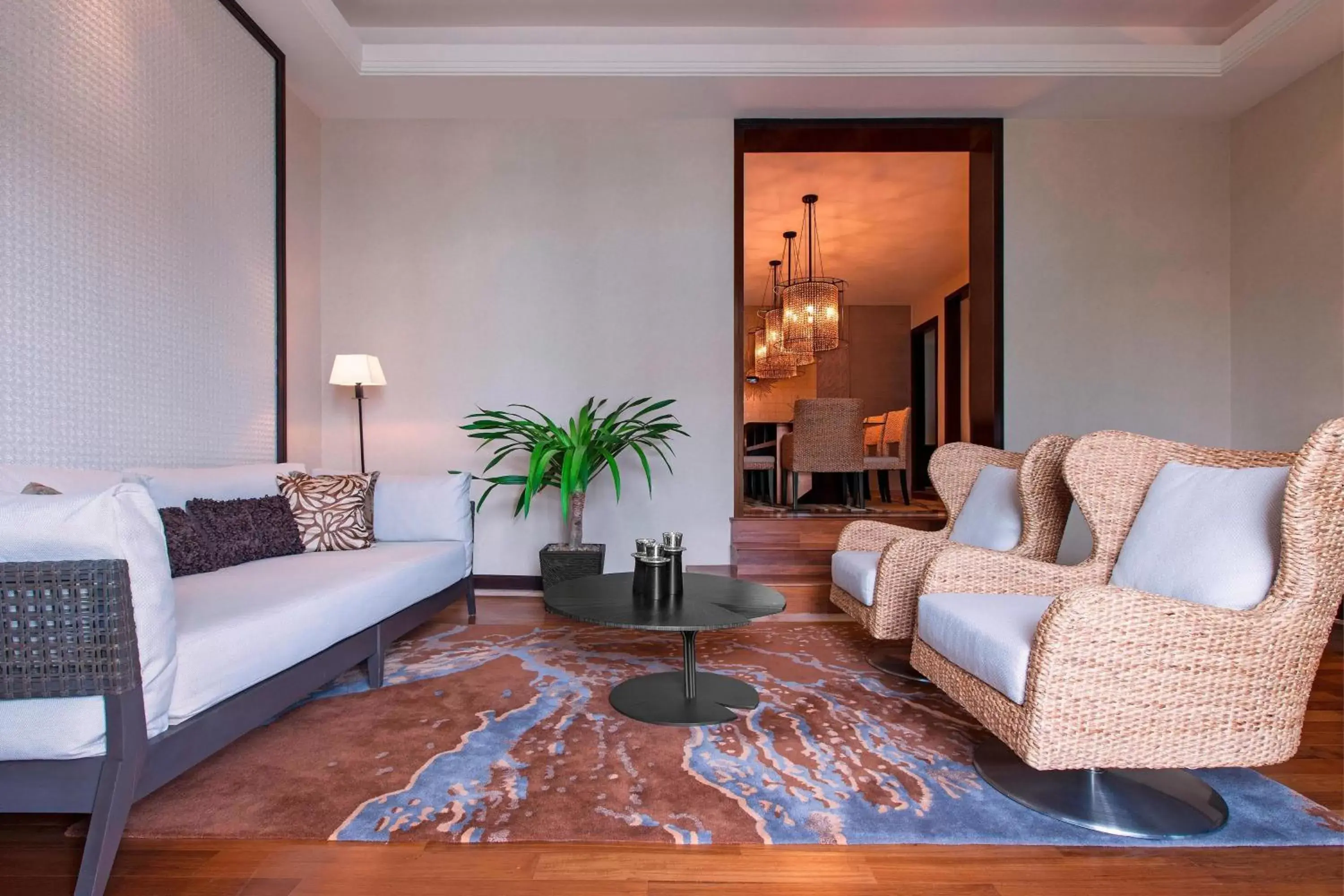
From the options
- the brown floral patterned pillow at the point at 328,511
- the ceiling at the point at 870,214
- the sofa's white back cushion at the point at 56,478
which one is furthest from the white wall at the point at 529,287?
the sofa's white back cushion at the point at 56,478

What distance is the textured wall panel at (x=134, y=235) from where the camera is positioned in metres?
2.15

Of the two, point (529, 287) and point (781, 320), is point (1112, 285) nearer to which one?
point (781, 320)

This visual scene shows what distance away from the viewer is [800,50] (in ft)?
12.2

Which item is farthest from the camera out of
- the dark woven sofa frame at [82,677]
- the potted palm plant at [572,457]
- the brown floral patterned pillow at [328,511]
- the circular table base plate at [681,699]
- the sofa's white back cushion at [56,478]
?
the potted palm plant at [572,457]

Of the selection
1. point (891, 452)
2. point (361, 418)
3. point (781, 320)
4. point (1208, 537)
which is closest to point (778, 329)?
point (781, 320)

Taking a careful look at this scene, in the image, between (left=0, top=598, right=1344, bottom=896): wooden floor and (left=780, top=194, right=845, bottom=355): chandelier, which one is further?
(left=780, top=194, right=845, bottom=355): chandelier

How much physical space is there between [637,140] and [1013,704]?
12.7ft

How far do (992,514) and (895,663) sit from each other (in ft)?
2.28

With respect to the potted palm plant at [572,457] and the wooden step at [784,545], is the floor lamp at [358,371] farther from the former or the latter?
the wooden step at [784,545]

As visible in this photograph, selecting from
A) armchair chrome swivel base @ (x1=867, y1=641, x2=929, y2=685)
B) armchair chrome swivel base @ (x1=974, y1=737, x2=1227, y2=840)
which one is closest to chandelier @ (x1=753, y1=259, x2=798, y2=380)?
armchair chrome swivel base @ (x1=867, y1=641, x2=929, y2=685)

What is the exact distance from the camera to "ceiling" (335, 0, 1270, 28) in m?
3.55

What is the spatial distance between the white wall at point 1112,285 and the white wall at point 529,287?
185 centimetres

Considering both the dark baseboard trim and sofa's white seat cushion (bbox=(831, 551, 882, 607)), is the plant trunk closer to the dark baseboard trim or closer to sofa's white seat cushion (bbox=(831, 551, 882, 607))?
the dark baseboard trim

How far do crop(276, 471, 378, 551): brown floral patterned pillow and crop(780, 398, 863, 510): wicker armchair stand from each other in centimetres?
A: 312
